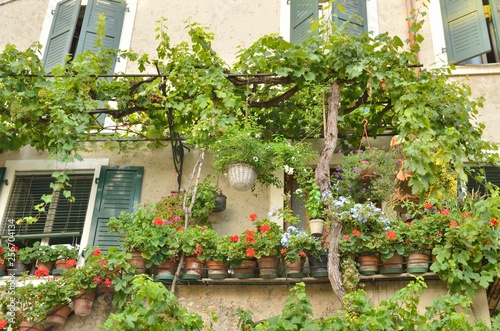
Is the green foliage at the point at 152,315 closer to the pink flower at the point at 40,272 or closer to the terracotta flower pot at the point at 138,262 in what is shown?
the terracotta flower pot at the point at 138,262


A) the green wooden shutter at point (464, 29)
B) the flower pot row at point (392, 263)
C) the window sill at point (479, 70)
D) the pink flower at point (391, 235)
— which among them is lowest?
the flower pot row at point (392, 263)

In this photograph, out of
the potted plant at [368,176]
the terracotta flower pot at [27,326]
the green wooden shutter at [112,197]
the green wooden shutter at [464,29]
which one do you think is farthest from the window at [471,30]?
the terracotta flower pot at [27,326]

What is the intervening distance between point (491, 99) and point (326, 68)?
239 centimetres

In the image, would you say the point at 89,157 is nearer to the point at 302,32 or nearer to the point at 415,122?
the point at 302,32

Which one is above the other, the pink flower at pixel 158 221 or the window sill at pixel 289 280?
the pink flower at pixel 158 221

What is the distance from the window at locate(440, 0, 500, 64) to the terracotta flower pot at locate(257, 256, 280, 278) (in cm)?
388

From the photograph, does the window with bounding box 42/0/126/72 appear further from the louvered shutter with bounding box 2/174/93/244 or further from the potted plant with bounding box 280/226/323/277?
the potted plant with bounding box 280/226/323/277

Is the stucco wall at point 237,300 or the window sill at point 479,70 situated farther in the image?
the window sill at point 479,70

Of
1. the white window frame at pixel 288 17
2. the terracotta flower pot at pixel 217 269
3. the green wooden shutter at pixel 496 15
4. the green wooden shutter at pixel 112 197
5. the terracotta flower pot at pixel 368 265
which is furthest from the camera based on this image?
the white window frame at pixel 288 17

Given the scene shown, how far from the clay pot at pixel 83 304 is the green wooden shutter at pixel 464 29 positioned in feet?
17.7

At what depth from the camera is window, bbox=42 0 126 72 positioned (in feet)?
33.1

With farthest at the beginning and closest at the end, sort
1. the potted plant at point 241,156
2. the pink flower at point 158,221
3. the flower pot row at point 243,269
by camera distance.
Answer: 1. the potted plant at point 241,156
2. the pink flower at point 158,221
3. the flower pot row at point 243,269

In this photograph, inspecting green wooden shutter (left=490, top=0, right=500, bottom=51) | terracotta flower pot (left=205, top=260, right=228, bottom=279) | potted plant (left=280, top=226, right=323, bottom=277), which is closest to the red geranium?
potted plant (left=280, top=226, right=323, bottom=277)

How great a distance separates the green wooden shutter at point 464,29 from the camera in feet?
30.3
